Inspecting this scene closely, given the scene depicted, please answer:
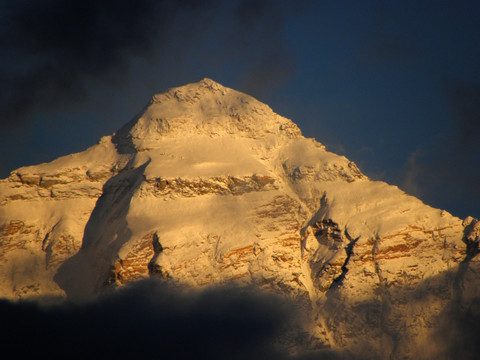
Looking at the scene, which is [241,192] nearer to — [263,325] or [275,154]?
[275,154]

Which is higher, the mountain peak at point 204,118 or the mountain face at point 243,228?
the mountain peak at point 204,118

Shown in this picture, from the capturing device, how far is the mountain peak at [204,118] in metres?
131

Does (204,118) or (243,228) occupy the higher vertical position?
(204,118)

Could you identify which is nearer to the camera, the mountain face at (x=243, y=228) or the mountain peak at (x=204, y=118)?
the mountain face at (x=243, y=228)

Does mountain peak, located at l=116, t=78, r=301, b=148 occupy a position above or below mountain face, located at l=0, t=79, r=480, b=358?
above

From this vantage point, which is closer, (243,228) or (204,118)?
(243,228)

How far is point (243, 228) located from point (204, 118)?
25.6 m

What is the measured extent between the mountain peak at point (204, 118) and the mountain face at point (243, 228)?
0.26 m

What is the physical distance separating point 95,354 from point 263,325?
22.2 m

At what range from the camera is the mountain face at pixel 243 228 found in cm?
10938

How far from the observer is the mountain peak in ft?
429

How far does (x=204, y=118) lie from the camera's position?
133000 millimetres

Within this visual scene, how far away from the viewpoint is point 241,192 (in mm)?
120625

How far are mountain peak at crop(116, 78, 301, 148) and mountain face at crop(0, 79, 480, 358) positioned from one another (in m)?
0.26
